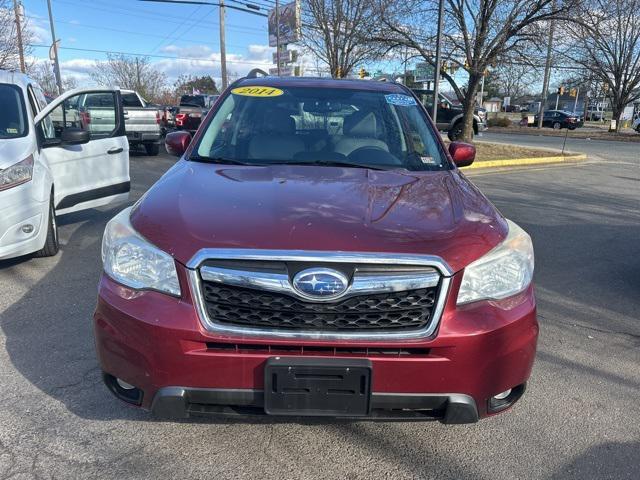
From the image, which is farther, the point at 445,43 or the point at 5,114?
the point at 445,43

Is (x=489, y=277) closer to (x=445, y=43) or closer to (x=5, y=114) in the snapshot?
(x=5, y=114)

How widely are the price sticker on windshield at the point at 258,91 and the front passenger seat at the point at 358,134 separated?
22.9 inches

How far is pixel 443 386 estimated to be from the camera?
208 centimetres

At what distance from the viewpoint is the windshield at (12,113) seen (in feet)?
16.1

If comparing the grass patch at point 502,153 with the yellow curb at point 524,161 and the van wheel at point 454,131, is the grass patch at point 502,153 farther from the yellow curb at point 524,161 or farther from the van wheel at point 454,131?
the van wheel at point 454,131

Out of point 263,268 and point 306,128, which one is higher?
point 306,128

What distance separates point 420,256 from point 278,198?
76 centimetres

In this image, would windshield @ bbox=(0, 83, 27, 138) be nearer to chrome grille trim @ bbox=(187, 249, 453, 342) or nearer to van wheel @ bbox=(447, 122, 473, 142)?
chrome grille trim @ bbox=(187, 249, 453, 342)

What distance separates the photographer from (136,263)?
2.18 m

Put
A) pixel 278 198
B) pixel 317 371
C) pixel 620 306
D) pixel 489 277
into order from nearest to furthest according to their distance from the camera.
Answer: pixel 317 371
pixel 489 277
pixel 278 198
pixel 620 306

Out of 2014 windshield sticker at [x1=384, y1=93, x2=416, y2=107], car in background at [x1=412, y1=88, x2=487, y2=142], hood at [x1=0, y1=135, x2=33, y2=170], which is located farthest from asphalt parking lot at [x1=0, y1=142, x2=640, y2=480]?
car in background at [x1=412, y1=88, x2=487, y2=142]

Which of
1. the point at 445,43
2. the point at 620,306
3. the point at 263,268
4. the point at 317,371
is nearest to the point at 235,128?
the point at 263,268

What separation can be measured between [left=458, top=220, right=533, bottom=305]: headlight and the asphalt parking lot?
84cm

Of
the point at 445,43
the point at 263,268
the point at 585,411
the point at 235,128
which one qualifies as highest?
the point at 445,43
